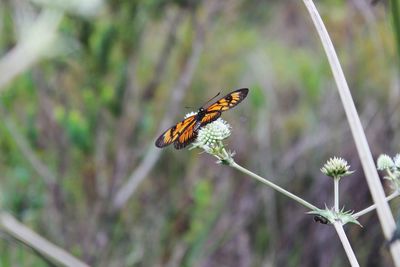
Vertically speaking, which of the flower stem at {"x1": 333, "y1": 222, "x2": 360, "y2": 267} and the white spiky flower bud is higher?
the white spiky flower bud

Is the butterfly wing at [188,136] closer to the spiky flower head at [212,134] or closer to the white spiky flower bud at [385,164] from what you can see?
the spiky flower head at [212,134]

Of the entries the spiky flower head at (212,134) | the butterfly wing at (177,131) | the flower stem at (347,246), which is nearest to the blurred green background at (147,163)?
the butterfly wing at (177,131)

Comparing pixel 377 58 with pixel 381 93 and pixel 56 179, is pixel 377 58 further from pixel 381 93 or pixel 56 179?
A: pixel 56 179

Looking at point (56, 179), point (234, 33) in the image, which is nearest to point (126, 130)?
point (56, 179)

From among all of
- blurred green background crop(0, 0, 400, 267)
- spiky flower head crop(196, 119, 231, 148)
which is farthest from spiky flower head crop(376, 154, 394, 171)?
blurred green background crop(0, 0, 400, 267)

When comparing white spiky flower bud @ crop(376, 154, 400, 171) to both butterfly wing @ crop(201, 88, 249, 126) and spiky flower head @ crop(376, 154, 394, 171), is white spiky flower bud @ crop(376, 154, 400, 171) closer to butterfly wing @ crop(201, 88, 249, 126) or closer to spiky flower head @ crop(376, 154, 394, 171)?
spiky flower head @ crop(376, 154, 394, 171)

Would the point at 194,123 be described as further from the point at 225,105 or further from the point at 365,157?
the point at 365,157
